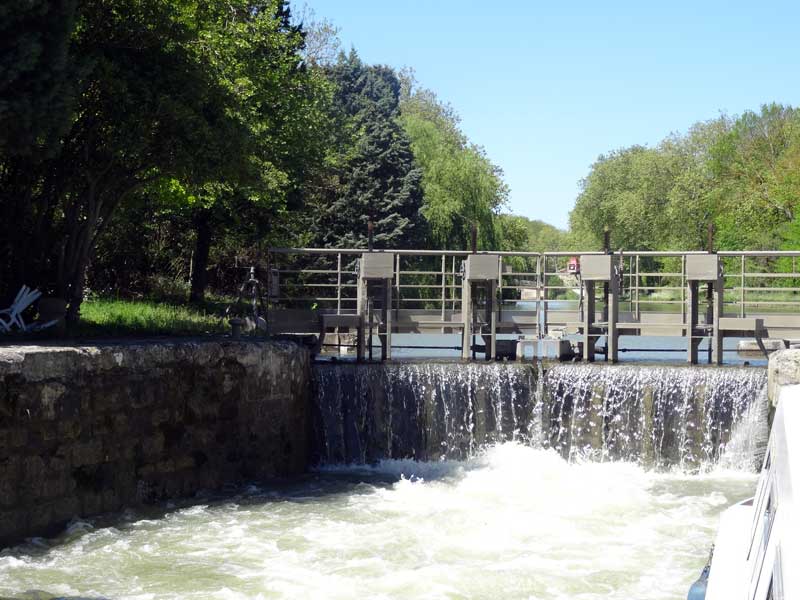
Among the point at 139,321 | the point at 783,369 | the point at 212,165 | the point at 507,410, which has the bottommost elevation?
the point at 507,410

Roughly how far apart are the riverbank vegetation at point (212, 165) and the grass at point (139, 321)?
0.19m

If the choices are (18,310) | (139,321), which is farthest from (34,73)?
(139,321)

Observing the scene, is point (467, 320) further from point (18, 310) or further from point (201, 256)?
point (201, 256)

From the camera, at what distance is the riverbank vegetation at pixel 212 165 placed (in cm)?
1387

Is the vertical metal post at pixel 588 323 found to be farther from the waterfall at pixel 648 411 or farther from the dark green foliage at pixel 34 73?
the dark green foliage at pixel 34 73

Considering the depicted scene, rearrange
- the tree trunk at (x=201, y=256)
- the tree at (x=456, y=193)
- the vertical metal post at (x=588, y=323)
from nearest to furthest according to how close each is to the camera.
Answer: the vertical metal post at (x=588, y=323)
the tree trunk at (x=201, y=256)
the tree at (x=456, y=193)

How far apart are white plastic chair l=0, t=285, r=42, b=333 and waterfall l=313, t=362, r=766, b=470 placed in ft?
13.6

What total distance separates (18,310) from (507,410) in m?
6.88

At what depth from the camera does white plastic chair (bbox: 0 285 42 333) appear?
41.3ft

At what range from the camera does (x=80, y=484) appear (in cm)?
1078

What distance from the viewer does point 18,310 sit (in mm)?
12844

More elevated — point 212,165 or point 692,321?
point 212,165

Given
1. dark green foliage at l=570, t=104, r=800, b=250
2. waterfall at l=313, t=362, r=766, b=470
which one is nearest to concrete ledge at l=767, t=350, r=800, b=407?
waterfall at l=313, t=362, r=766, b=470

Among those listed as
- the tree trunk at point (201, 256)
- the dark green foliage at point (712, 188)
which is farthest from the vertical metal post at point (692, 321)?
the dark green foliage at point (712, 188)
